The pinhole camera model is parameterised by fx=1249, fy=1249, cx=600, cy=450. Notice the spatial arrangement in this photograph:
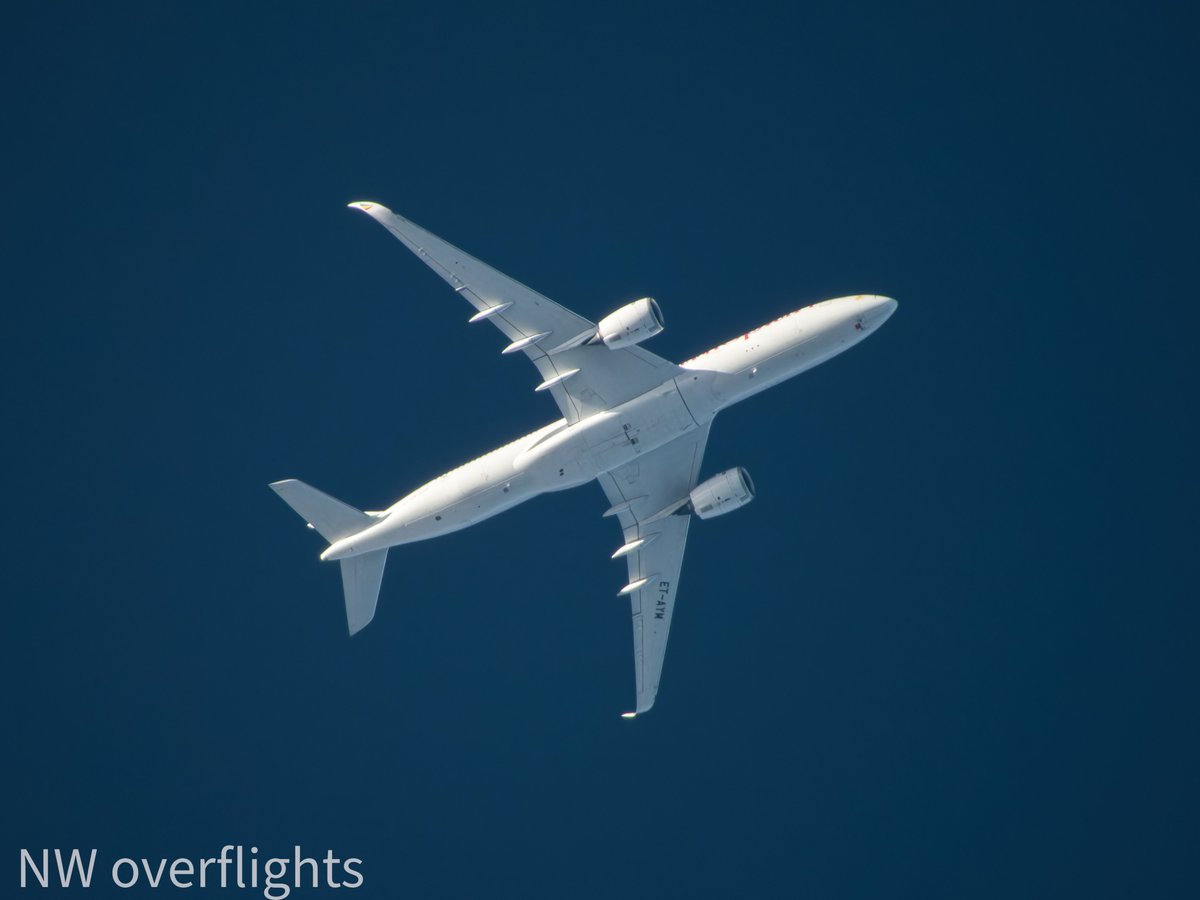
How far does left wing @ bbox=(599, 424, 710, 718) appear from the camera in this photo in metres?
53.1

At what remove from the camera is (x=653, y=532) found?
177ft

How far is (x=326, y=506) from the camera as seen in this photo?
165ft

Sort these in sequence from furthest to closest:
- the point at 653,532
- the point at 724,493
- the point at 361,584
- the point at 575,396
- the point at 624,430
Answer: the point at 653,532
the point at 361,584
the point at 724,493
the point at 575,396
the point at 624,430

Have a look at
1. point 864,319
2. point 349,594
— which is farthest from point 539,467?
point 864,319

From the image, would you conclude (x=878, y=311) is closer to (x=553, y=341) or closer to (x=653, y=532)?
(x=553, y=341)

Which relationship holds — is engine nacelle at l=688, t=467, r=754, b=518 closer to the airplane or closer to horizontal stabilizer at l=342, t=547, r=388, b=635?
the airplane

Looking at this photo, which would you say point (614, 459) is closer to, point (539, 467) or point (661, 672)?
point (539, 467)

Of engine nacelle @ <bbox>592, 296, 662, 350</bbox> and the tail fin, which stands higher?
engine nacelle @ <bbox>592, 296, 662, 350</bbox>

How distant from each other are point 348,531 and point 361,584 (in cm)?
241

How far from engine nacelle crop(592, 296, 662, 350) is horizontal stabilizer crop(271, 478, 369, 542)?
12396 mm

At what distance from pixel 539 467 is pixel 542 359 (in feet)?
14.1

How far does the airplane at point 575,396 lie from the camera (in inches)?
1873

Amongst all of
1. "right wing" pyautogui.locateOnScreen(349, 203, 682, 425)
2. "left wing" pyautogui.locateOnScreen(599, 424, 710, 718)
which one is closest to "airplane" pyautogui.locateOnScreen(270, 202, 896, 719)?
"right wing" pyautogui.locateOnScreen(349, 203, 682, 425)

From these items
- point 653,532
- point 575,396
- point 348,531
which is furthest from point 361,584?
point 653,532
